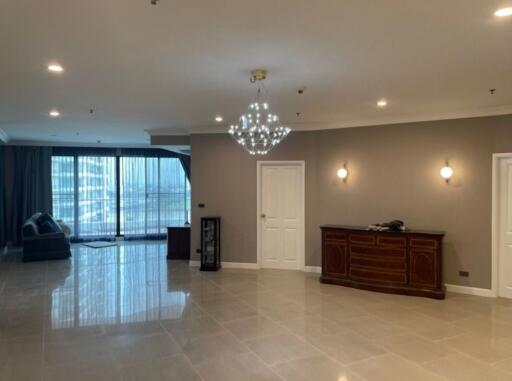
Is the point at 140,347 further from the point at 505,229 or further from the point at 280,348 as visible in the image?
the point at 505,229

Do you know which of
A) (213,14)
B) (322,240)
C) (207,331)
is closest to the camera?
(213,14)

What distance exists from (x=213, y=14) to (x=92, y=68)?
67.2 inches

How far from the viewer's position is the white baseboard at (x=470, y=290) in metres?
5.53

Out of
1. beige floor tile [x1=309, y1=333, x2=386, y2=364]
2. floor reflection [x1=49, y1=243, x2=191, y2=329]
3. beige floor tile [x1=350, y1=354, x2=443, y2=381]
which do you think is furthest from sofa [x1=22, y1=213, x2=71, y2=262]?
beige floor tile [x1=350, y1=354, x2=443, y2=381]

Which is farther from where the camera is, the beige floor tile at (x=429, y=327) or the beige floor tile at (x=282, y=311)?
the beige floor tile at (x=282, y=311)

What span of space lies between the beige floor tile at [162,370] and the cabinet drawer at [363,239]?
3.36 m

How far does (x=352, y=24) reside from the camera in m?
2.69

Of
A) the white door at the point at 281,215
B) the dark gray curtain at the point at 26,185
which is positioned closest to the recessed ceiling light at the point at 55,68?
the white door at the point at 281,215

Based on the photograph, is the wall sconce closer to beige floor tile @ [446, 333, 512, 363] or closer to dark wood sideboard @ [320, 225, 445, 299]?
dark wood sideboard @ [320, 225, 445, 299]

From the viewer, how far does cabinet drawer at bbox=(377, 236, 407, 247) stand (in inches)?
222

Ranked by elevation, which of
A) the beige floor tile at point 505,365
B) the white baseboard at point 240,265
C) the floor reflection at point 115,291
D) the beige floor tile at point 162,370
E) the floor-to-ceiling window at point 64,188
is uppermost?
the floor-to-ceiling window at point 64,188

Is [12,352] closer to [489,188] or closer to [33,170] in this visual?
[489,188]

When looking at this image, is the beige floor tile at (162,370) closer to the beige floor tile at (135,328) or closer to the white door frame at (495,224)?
the beige floor tile at (135,328)

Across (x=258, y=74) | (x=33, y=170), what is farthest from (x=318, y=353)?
(x=33, y=170)
